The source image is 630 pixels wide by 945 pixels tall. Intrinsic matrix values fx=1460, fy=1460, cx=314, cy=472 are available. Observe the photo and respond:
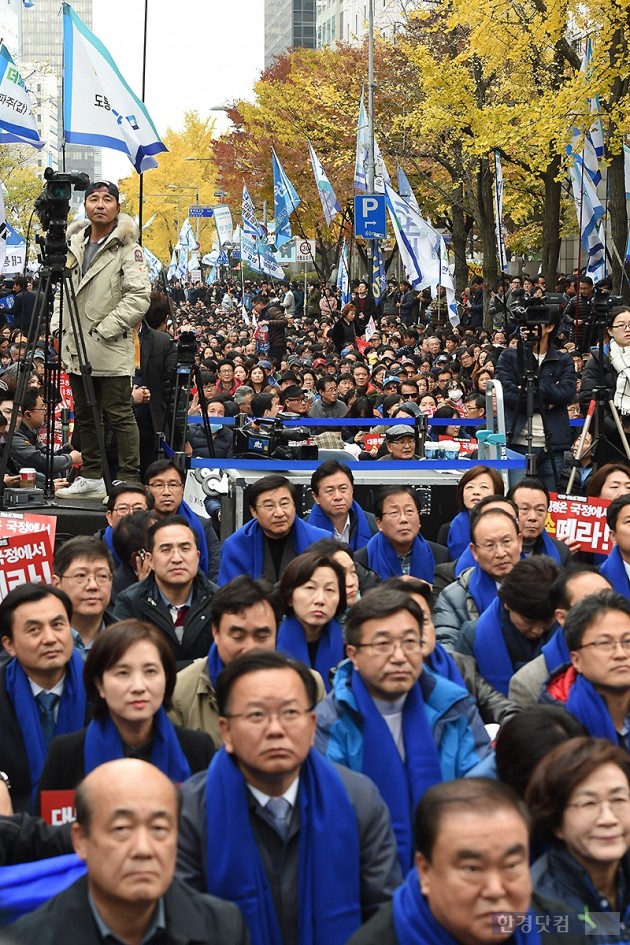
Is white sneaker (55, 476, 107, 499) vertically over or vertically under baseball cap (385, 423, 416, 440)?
under

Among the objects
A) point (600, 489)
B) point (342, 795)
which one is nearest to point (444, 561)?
point (600, 489)

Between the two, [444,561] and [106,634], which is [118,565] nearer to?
[444,561]

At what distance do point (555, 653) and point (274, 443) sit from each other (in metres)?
5.52

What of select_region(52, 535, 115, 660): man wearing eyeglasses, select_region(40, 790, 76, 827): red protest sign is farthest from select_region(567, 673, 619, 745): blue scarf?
select_region(52, 535, 115, 660): man wearing eyeglasses

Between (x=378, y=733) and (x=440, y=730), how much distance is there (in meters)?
0.27

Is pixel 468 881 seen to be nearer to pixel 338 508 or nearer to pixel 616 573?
pixel 616 573

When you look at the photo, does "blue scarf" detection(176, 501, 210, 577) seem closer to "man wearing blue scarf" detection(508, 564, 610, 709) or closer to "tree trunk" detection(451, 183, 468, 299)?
"man wearing blue scarf" detection(508, 564, 610, 709)

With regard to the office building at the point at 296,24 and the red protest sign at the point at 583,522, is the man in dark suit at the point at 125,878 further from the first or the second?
the office building at the point at 296,24

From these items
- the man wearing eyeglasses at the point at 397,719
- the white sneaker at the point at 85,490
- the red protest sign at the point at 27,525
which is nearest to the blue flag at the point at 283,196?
the white sneaker at the point at 85,490

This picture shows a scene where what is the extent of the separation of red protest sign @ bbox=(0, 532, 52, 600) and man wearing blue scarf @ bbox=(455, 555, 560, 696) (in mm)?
2224

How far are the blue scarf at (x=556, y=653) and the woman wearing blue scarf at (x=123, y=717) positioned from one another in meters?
1.48

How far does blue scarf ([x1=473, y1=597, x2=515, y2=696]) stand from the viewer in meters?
6.28

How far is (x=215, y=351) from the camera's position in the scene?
26.2 meters

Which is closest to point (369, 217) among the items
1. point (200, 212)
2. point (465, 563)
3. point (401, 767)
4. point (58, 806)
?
point (465, 563)
